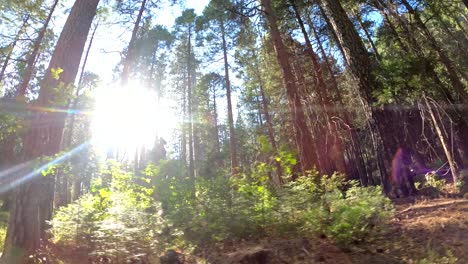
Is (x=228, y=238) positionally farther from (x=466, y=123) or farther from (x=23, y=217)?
(x=466, y=123)

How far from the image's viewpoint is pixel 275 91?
52.2ft

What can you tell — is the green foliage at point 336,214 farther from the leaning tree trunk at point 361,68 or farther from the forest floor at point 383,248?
the leaning tree trunk at point 361,68

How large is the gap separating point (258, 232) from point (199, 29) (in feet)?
63.9

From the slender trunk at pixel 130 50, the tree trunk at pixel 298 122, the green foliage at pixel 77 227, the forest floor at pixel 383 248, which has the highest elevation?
the slender trunk at pixel 130 50

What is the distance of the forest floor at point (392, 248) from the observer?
3.52m

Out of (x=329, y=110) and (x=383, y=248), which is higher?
(x=329, y=110)

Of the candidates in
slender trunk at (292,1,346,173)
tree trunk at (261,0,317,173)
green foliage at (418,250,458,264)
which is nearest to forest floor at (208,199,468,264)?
green foliage at (418,250,458,264)

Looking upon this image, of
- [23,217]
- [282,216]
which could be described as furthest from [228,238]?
[23,217]

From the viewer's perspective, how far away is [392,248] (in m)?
3.84

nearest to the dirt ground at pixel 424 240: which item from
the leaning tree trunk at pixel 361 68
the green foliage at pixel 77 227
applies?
the leaning tree trunk at pixel 361 68

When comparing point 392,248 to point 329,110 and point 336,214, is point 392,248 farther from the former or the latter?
point 329,110

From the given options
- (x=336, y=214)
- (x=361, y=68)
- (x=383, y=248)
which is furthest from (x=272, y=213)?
(x=361, y=68)

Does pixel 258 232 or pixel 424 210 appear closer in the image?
pixel 258 232

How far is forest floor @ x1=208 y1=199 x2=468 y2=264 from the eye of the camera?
3521mm
